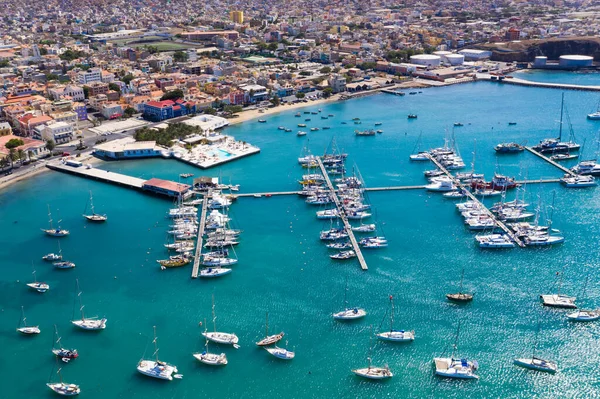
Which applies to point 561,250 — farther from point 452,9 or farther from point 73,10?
point 73,10

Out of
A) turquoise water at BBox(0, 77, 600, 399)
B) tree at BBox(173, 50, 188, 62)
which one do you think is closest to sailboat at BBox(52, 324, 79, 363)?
turquoise water at BBox(0, 77, 600, 399)

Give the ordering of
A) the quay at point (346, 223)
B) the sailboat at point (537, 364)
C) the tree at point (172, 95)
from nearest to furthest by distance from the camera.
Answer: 1. the sailboat at point (537, 364)
2. the quay at point (346, 223)
3. the tree at point (172, 95)

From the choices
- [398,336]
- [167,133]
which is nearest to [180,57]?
[167,133]

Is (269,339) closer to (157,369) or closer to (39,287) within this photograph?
(157,369)

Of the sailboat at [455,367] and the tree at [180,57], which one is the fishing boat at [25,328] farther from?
the tree at [180,57]

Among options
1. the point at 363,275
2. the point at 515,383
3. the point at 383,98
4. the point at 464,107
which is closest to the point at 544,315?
the point at 515,383

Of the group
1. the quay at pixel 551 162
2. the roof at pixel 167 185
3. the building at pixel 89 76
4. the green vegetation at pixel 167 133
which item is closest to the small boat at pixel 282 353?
the roof at pixel 167 185

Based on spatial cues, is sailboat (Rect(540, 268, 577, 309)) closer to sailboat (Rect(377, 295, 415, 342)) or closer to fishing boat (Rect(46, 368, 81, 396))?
sailboat (Rect(377, 295, 415, 342))
